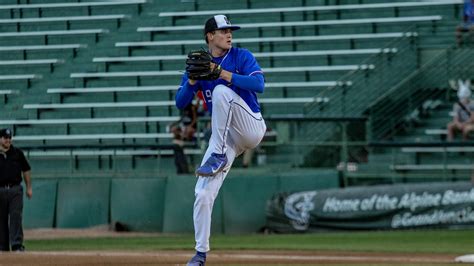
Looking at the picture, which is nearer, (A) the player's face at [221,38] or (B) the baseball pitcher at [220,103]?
(B) the baseball pitcher at [220,103]

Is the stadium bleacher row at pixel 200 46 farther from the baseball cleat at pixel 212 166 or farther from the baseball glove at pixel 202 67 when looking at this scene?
the baseball glove at pixel 202 67

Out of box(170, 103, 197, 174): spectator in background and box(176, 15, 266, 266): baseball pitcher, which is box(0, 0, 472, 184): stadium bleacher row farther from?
box(176, 15, 266, 266): baseball pitcher

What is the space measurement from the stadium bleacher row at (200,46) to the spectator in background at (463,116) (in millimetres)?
765

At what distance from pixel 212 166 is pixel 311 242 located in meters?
8.63

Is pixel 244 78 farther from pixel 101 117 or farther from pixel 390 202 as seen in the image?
pixel 101 117

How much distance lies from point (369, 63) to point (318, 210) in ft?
15.1

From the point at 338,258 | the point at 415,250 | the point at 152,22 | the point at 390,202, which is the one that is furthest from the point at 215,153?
the point at 152,22

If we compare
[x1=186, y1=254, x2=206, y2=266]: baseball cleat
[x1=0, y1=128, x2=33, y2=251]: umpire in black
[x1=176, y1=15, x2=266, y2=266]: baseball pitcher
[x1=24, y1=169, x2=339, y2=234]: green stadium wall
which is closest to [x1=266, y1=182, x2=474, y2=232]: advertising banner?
[x1=24, y1=169, x2=339, y2=234]: green stadium wall

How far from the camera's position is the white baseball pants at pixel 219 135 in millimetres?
8938

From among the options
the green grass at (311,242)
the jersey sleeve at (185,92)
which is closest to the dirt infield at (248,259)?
the green grass at (311,242)

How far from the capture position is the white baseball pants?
8938 mm

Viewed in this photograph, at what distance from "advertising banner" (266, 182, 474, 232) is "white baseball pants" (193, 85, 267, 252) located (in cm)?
954

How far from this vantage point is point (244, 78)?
8992 millimetres

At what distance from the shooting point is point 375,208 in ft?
62.0
